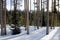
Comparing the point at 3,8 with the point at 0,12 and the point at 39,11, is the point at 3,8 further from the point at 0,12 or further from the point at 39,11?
the point at 39,11

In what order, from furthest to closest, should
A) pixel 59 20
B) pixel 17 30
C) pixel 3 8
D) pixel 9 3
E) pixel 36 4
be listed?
pixel 59 20, pixel 36 4, pixel 9 3, pixel 17 30, pixel 3 8

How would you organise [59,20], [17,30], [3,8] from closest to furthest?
[3,8] → [17,30] → [59,20]

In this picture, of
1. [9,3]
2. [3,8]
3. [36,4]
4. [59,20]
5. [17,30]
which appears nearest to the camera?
[3,8]

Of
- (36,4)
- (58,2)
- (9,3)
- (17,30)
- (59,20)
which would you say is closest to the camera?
(17,30)

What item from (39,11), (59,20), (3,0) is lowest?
(59,20)

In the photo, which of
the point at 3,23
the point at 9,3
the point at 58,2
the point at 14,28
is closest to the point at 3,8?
the point at 3,23

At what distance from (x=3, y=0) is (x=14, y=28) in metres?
2.16

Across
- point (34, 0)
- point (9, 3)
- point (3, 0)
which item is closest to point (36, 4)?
point (34, 0)

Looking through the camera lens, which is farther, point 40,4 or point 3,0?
point 40,4

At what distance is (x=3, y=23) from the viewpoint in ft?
22.6

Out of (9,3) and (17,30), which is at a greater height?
(9,3)

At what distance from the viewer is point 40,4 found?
37.6 ft

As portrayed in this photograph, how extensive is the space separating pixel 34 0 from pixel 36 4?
0.33m

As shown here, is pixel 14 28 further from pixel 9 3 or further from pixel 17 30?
pixel 9 3
